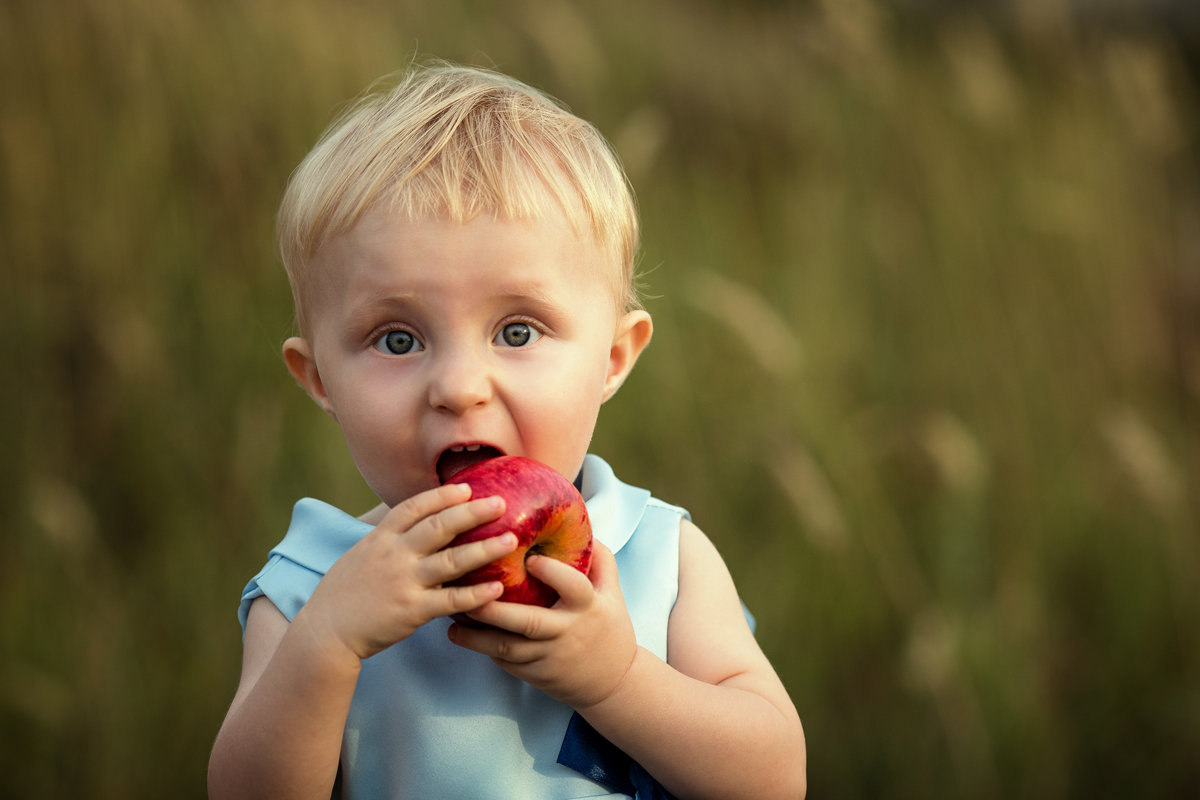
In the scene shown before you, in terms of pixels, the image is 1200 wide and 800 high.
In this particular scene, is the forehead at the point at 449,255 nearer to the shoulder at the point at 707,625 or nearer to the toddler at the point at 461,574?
the toddler at the point at 461,574

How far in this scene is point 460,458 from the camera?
3.83 ft

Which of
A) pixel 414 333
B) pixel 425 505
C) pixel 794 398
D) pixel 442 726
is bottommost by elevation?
pixel 442 726

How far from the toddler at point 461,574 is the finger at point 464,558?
1 centimetres

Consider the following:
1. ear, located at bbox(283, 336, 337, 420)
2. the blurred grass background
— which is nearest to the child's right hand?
ear, located at bbox(283, 336, 337, 420)

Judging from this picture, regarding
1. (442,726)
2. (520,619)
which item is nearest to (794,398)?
(442,726)

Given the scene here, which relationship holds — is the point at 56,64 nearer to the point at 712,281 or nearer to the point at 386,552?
the point at 712,281

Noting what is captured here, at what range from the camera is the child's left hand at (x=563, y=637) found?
3.37ft

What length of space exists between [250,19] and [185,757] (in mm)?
1969

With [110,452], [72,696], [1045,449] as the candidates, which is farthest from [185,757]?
[1045,449]

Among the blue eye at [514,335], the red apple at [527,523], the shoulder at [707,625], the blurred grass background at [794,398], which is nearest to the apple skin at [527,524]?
the red apple at [527,523]

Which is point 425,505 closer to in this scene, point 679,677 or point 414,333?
point 414,333

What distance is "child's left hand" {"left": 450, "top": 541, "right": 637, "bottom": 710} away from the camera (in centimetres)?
103

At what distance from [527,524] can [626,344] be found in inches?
17.0

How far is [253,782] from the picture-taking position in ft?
3.65
